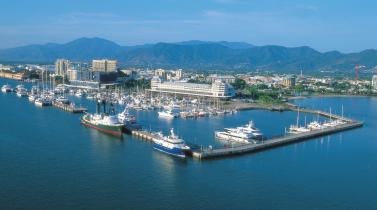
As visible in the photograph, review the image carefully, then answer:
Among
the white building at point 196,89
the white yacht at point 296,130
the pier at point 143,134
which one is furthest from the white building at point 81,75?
the white yacht at point 296,130

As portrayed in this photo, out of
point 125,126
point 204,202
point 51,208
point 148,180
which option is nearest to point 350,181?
point 204,202

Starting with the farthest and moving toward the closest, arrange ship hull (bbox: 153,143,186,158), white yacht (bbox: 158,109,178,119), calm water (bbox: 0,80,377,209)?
white yacht (bbox: 158,109,178,119)
ship hull (bbox: 153,143,186,158)
calm water (bbox: 0,80,377,209)

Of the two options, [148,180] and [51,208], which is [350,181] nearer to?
[148,180]

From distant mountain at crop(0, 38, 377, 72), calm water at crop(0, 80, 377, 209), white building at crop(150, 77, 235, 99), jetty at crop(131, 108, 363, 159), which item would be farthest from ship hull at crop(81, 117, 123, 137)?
distant mountain at crop(0, 38, 377, 72)

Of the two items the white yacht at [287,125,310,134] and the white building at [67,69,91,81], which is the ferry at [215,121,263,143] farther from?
the white building at [67,69,91,81]

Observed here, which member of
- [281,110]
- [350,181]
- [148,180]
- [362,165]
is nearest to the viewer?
[148,180]
